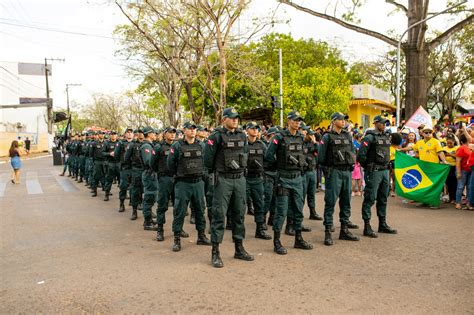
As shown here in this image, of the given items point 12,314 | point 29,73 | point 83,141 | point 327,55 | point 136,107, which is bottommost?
point 12,314

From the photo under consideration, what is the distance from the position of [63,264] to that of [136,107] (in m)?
49.5

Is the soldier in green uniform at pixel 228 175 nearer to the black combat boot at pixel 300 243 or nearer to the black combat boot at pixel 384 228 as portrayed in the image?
the black combat boot at pixel 300 243

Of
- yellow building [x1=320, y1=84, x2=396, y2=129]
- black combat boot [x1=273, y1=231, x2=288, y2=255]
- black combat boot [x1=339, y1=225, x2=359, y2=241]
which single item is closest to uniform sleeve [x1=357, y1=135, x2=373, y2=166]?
black combat boot [x1=339, y1=225, x2=359, y2=241]

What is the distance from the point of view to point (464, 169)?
904cm

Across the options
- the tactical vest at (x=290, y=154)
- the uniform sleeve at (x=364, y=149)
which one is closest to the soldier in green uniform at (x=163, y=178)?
the tactical vest at (x=290, y=154)

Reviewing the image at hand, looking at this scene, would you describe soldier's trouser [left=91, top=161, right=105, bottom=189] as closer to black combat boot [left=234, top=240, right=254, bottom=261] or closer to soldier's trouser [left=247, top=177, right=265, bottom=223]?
soldier's trouser [left=247, top=177, right=265, bottom=223]

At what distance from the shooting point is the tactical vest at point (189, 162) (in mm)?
6320

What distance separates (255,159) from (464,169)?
5088 millimetres

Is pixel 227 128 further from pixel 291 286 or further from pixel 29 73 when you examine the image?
pixel 29 73

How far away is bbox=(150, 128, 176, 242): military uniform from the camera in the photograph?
703 cm

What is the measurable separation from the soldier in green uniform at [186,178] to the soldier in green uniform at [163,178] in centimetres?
41

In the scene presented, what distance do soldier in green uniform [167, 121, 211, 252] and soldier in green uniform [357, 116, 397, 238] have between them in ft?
9.19

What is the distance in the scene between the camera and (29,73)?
2960 inches

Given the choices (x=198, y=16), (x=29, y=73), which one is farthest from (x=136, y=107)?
(x=198, y=16)
